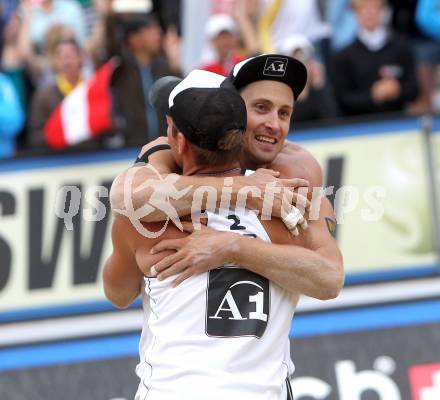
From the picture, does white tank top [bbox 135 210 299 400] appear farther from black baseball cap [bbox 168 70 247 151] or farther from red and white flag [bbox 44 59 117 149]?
red and white flag [bbox 44 59 117 149]

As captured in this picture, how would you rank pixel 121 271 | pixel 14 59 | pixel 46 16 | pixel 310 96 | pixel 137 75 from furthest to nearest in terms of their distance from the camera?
pixel 46 16, pixel 14 59, pixel 310 96, pixel 137 75, pixel 121 271

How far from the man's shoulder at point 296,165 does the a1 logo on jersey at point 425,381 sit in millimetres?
2496

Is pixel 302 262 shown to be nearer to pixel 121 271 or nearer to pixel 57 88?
pixel 121 271

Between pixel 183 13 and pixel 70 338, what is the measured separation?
4.10m

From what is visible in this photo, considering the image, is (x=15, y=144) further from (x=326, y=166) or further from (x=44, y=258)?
(x=326, y=166)

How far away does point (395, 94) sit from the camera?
847cm

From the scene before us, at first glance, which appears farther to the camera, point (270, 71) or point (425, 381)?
point (425, 381)

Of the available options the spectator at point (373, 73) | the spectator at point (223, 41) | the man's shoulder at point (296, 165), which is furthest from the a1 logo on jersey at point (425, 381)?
the spectator at point (223, 41)

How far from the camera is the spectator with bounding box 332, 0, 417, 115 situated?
8461 mm

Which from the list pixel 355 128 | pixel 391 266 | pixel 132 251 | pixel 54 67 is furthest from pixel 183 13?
pixel 132 251

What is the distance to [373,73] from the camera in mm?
8547

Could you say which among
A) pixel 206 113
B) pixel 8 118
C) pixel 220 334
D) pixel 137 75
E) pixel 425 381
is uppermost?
pixel 206 113

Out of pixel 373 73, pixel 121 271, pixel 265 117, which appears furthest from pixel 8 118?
pixel 265 117

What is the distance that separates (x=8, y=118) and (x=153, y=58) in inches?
49.1
